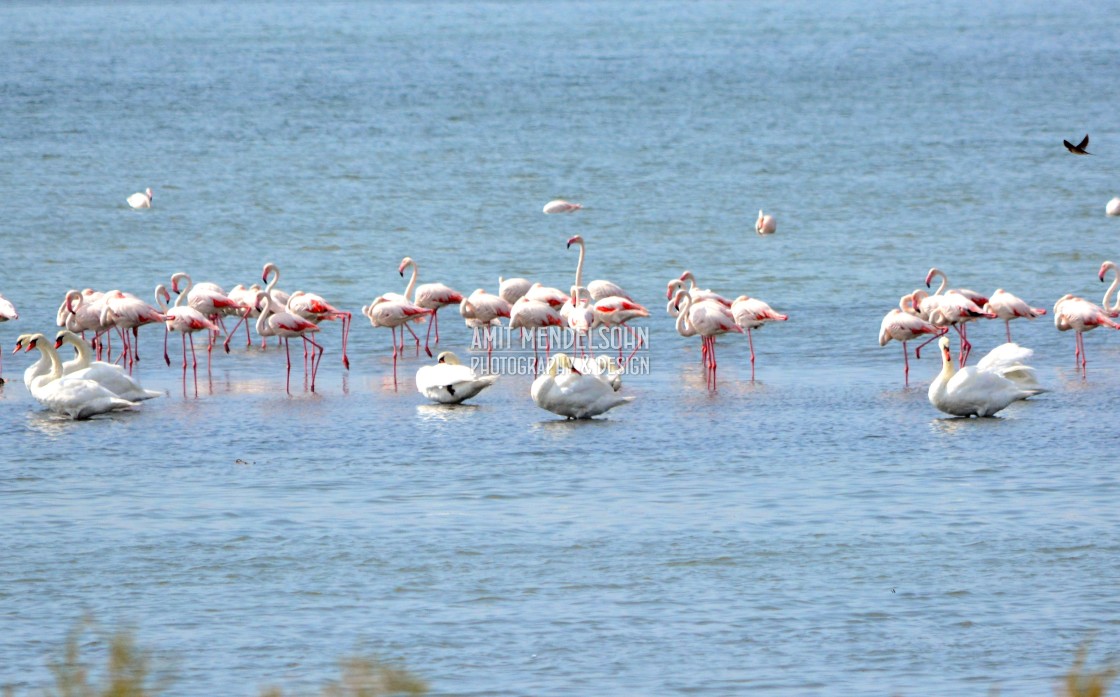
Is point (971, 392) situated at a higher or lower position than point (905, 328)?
lower

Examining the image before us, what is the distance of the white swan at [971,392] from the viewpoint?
12.7 metres

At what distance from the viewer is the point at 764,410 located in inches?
539

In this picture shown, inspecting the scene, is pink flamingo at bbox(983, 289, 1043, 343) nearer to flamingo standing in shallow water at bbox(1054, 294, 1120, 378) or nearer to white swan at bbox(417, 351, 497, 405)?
flamingo standing in shallow water at bbox(1054, 294, 1120, 378)

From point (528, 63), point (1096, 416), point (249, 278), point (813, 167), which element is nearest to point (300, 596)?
point (1096, 416)

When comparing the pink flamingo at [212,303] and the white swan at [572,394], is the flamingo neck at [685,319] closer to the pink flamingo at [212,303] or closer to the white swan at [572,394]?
the white swan at [572,394]

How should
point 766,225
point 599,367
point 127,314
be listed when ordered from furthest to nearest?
point 766,225
point 127,314
point 599,367

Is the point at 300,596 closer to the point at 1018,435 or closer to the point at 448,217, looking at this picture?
the point at 1018,435

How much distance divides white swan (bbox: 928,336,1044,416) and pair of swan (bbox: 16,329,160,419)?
19.2 ft

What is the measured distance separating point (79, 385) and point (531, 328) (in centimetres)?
430

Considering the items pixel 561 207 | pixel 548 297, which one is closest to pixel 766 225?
pixel 561 207

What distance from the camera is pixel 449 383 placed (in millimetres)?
13773

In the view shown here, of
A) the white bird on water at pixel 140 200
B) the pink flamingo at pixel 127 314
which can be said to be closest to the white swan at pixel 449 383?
the pink flamingo at pixel 127 314

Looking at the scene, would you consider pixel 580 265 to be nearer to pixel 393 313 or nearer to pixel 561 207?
pixel 393 313

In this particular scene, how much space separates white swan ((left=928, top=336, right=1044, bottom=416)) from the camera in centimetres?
1267
